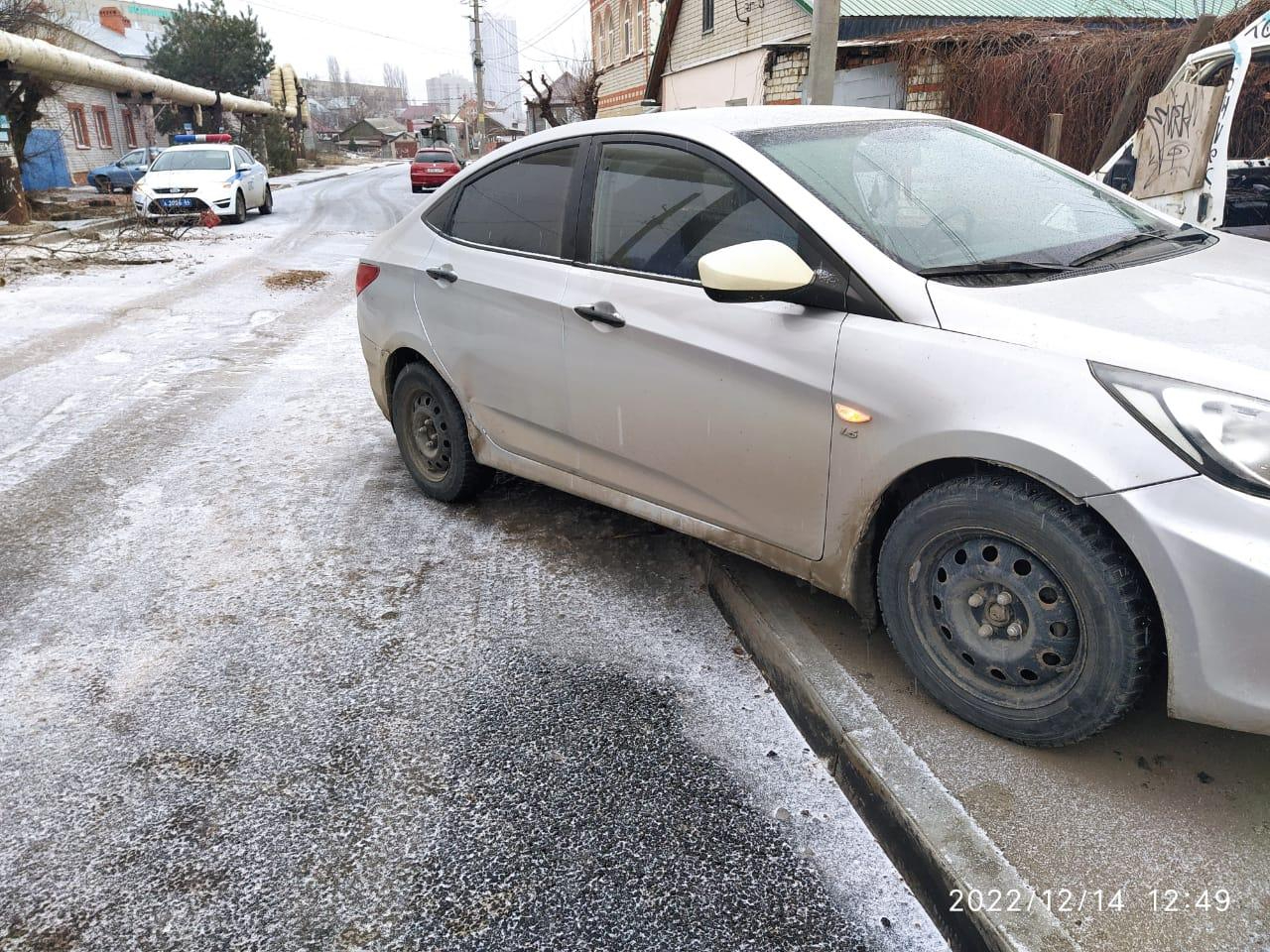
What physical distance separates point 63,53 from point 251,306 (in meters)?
18.4

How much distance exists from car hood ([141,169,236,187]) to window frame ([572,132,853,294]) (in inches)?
725

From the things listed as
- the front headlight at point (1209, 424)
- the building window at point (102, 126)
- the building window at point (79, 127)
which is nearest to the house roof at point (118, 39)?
the building window at point (102, 126)

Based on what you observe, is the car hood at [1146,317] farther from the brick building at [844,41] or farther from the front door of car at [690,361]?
the brick building at [844,41]

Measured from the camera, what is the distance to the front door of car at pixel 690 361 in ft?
9.30

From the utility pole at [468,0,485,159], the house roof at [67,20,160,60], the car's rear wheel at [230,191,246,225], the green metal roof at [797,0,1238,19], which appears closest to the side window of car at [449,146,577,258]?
the green metal roof at [797,0,1238,19]

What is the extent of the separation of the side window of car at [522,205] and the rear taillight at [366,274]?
55cm

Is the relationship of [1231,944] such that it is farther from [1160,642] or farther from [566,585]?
[566,585]

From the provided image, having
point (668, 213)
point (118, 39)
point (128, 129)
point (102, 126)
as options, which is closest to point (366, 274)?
point (668, 213)

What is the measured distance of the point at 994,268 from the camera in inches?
109

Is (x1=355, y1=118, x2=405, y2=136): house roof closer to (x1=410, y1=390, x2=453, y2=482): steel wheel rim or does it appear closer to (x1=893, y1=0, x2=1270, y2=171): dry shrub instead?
(x1=893, y1=0, x2=1270, y2=171): dry shrub

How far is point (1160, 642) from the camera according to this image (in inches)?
89.8

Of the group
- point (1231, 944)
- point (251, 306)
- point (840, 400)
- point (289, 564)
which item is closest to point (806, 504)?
point (840, 400)

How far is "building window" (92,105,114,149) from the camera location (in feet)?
131

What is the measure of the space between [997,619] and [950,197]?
1.38 m
